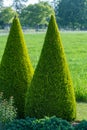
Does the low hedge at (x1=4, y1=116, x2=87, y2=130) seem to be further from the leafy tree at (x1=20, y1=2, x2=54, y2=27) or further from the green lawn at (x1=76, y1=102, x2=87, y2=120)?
the leafy tree at (x1=20, y1=2, x2=54, y2=27)

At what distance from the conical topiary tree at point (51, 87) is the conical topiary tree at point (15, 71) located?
63 centimetres

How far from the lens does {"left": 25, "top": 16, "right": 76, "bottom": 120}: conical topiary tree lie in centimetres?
754

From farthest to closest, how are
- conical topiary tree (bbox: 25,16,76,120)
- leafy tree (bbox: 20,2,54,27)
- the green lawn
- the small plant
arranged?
1. leafy tree (bbox: 20,2,54,27)
2. the green lawn
3. conical topiary tree (bbox: 25,16,76,120)
4. the small plant

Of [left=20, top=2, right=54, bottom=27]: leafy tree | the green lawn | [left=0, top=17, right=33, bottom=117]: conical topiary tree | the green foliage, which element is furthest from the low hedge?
[left=20, top=2, right=54, bottom=27]: leafy tree

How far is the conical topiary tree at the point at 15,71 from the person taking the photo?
830 cm

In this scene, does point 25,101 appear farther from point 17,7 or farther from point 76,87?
point 17,7

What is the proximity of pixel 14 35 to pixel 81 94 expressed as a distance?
3293 millimetres

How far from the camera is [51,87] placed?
7.57 metres

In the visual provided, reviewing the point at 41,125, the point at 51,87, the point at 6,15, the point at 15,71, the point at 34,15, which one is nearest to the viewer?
the point at 41,125

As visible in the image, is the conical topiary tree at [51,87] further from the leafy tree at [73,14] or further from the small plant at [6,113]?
the leafy tree at [73,14]

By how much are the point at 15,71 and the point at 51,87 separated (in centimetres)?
110

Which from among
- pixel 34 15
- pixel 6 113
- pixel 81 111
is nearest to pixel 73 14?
pixel 34 15

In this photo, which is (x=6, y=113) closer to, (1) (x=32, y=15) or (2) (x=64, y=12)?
(1) (x=32, y=15)

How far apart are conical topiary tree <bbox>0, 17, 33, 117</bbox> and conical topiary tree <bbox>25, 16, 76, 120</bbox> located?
63cm
